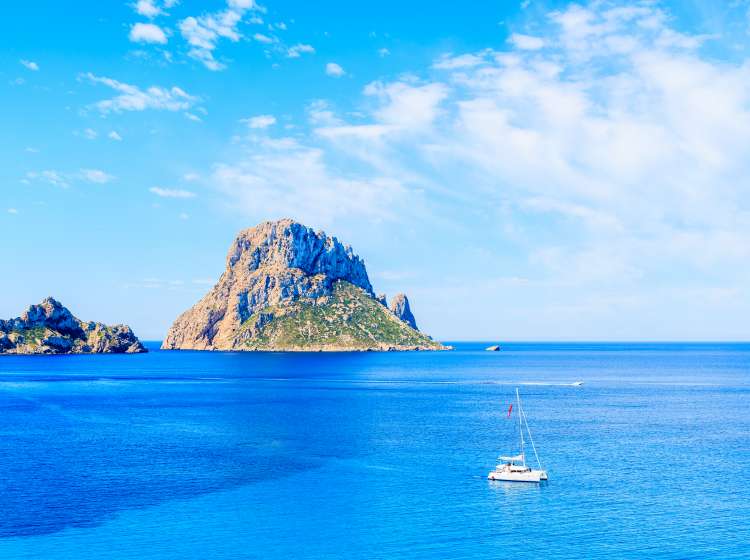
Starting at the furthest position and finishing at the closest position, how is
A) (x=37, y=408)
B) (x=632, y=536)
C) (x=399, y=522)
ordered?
(x=37, y=408)
(x=399, y=522)
(x=632, y=536)

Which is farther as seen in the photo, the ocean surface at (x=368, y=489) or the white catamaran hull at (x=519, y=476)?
the white catamaran hull at (x=519, y=476)

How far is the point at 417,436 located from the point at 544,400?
254 feet

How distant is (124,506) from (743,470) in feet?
275

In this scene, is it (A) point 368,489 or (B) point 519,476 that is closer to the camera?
(A) point 368,489

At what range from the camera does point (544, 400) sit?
19600 cm

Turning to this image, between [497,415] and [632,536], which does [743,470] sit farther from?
[497,415]

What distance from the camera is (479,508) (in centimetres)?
8106

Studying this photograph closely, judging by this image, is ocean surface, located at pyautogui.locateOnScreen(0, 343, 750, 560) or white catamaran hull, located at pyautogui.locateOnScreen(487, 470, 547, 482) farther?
white catamaran hull, located at pyautogui.locateOnScreen(487, 470, 547, 482)

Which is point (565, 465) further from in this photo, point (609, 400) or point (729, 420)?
point (609, 400)

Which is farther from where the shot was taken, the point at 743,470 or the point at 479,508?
the point at 743,470

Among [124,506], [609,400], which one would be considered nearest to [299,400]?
[609,400]

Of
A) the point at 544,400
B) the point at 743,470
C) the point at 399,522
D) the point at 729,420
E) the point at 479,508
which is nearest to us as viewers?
the point at 399,522

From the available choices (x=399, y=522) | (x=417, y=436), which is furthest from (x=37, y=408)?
(x=399, y=522)

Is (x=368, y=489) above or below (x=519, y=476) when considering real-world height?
below
